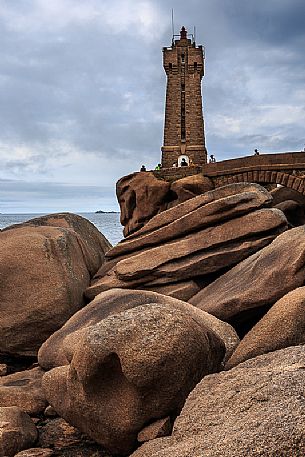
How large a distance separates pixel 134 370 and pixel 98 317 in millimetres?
3156

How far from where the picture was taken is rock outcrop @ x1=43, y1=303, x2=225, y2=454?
5363 mm

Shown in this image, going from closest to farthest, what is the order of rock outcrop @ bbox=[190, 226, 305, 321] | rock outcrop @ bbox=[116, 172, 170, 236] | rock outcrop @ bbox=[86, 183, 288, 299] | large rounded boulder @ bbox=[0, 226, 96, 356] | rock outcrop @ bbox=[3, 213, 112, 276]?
1. rock outcrop @ bbox=[190, 226, 305, 321]
2. large rounded boulder @ bbox=[0, 226, 96, 356]
3. rock outcrop @ bbox=[86, 183, 288, 299]
4. rock outcrop @ bbox=[3, 213, 112, 276]
5. rock outcrop @ bbox=[116, 172, 170, 236]

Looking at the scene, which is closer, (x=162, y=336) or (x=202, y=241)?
(x=162, y=336)

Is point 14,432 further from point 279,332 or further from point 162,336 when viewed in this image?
point 279,332

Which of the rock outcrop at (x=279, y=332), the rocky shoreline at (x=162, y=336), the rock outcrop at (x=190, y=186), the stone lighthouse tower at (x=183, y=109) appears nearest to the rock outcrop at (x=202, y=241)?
the rocky shoreline at (x=162, y=336)

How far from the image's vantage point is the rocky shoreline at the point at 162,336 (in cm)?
466

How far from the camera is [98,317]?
8414 millimetres

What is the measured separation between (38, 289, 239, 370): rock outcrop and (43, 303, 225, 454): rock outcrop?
1.52m

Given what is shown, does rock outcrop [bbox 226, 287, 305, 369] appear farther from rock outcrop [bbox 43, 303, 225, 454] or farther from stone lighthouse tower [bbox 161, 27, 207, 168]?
stone lighthouse tower [bbox 161, 27, 207, 168]

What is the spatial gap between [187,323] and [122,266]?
5.60 metres

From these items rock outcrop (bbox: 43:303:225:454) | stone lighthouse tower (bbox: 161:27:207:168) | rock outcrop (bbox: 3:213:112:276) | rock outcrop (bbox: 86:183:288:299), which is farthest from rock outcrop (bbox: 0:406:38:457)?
stone lighthouse tower (bbox: 161:27:207:168)

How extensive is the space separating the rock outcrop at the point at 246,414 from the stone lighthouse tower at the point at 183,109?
3878cm

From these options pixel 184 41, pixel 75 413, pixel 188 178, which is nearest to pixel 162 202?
pixel 188 178

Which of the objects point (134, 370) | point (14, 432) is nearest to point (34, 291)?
point (14, 432)
